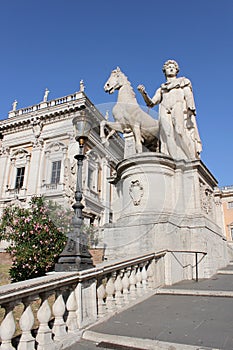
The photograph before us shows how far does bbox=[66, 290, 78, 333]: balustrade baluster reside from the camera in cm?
333

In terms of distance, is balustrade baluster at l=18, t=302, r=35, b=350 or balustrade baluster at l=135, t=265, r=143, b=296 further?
balustrade baluster at l=135, t=265, r=143, b=296

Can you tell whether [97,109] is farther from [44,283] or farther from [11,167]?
[11,167]

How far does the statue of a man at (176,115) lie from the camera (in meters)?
8.76

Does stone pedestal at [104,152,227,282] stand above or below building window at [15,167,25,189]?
below

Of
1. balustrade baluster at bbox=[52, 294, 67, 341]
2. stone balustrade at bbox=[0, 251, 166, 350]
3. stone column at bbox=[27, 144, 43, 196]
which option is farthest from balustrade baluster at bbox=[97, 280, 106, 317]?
stone column at bbox=[27, 144, 43, 196]

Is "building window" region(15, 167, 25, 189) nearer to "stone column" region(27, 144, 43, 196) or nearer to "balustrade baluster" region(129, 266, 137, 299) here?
"stone column" region(27, 144, 43, 196)

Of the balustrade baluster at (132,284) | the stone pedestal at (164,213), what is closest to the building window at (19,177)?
the stone pedestal at (164,213)

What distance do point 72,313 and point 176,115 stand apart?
7050 mm

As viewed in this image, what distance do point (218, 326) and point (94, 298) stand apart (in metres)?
1.60

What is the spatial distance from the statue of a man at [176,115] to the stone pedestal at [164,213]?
646 millimetres

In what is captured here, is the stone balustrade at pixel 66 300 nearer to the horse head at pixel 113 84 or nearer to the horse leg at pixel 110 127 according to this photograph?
the horse leg at pixel 110 127

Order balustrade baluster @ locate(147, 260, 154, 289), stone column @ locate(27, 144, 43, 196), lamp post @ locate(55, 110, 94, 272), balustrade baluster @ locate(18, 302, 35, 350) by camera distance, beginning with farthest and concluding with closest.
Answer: stone column @ locate(27, 144, 43, 196), balustrade baluster @ locate(147, 260, 154, 289), lamp post @ locate(55, 110, 94, 272), balustrade baluster @ locate(18, 302, 35, 350)

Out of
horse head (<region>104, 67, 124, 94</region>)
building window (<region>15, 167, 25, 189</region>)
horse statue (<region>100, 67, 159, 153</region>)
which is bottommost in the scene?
horse statue (<region>100, 67, 159, 153</region>)

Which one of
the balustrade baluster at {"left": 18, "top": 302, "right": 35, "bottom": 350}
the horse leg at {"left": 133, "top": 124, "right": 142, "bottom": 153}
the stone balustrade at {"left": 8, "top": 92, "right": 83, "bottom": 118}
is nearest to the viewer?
the balustrade baluster at {"left": 18, "top": 302, "right": 35, "bottom": 350}
